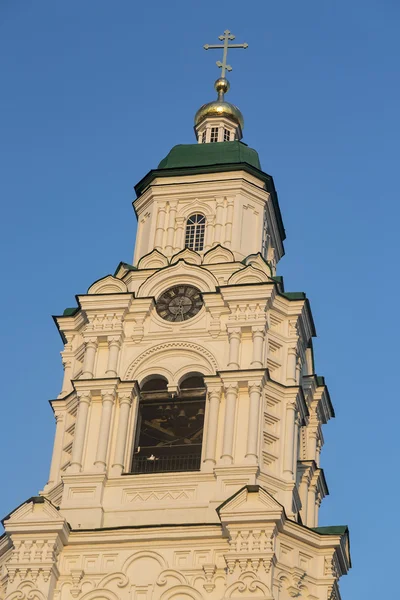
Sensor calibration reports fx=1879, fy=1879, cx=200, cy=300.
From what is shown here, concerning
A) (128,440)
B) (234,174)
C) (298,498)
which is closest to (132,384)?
(128,440)

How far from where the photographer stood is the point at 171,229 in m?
54.4

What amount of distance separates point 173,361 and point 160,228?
5.78 m

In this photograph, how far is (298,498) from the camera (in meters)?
48.4

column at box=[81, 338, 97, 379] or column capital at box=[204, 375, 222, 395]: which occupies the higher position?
column at box=[81, 338, 97, 379]

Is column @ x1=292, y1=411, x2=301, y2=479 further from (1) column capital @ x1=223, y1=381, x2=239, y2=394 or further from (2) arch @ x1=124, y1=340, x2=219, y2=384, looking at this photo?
(2) arch @ x1=124, y1=340, x2=219, y2=384

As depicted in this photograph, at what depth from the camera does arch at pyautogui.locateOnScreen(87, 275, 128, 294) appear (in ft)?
168

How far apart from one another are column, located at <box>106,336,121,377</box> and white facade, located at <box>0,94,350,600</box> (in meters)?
0.04

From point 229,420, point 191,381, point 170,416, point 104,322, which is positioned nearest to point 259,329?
point 191,381

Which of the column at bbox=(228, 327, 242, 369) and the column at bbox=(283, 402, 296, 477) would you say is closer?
the column at bbox=(283, 402, 296, 477)

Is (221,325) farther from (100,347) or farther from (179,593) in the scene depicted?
(179,593)

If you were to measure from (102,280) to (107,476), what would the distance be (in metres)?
6.41

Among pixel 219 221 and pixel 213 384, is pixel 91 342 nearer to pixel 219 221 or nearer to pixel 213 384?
pixel 213 384

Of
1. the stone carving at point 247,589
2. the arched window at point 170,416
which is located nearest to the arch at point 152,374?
the arched window at point 170,416

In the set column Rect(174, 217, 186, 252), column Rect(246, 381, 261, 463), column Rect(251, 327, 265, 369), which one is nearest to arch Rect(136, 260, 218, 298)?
column Rect(174, 217, 186, 252)
